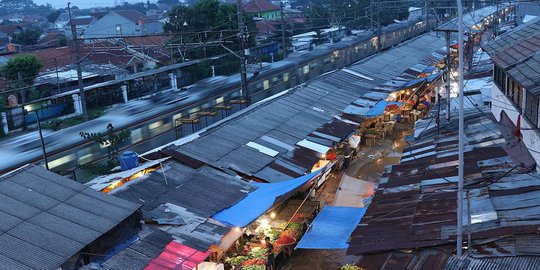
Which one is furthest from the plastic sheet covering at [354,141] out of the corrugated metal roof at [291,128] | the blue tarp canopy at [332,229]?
the blue tarp canopy at [332,229]

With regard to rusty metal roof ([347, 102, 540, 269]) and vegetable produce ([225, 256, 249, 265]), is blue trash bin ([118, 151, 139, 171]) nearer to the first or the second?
vegetable produce ([225, 256, 249, 265])

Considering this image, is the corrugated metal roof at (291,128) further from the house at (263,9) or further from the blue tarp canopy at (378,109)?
the house at (263,9)

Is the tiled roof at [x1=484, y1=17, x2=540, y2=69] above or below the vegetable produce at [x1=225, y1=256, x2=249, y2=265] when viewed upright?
above

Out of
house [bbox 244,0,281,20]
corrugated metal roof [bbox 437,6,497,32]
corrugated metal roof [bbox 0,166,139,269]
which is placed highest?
house [bbox 244,0,281,20]

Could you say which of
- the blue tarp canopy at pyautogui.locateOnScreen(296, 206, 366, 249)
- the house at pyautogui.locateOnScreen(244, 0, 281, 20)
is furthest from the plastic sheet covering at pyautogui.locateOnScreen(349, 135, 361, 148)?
the house at pyautogui.locateOnScreen(244, 0, 281, 20)

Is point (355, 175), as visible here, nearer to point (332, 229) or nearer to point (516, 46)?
point (516, 46)

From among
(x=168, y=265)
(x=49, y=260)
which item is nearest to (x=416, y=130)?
(x=168, y=265)
